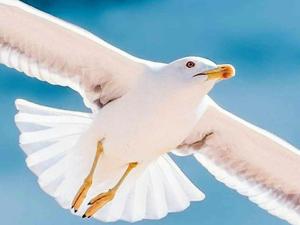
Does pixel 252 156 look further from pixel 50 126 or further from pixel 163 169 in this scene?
pixel 50 126

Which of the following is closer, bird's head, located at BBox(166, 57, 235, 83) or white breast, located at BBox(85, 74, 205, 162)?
bird's head, located at BBox(166, 57, 235, 83)

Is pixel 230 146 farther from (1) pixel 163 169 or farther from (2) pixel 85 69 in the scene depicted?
(2) pixel 85 69

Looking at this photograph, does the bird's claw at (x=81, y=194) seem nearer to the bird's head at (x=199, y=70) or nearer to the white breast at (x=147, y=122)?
the white breast at (x=147, y=122)

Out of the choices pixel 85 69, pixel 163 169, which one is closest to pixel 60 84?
pixel 85 69

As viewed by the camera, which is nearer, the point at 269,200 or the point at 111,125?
the point at 111,125

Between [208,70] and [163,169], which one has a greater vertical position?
[208,70]

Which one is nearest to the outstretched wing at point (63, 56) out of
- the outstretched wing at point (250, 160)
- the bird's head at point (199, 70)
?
the bird's head at point (199, 70)

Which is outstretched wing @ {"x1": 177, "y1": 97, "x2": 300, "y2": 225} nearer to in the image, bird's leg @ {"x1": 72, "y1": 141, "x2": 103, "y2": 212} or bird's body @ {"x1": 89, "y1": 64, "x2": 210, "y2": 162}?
bird's body @ {"x1": 89, "y1": 64, "x2": 210, "y2": 162}

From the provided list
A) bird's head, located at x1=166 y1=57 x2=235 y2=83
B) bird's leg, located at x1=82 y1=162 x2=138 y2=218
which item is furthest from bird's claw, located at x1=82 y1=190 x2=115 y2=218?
Result: bird's head, located at x1=166 y1=57 x2=235 y2=83

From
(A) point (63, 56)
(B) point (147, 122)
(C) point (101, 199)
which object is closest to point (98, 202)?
(C) point (101, 199)
